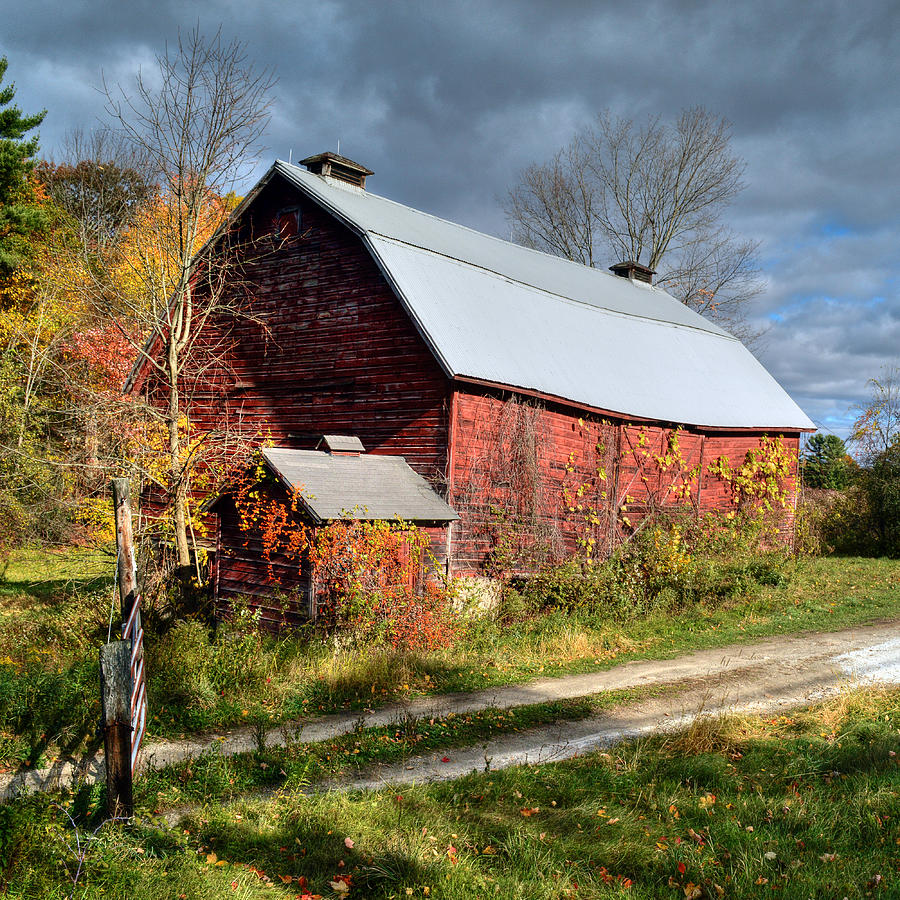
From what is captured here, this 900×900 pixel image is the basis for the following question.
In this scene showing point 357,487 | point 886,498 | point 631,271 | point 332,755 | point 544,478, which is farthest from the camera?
point 631,271

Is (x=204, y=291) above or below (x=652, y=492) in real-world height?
above

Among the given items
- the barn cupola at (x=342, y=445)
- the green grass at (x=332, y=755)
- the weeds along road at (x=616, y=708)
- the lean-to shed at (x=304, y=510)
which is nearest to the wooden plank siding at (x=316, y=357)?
the barn cupola at (x=342, y=445)

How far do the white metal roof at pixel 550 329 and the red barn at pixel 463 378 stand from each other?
0.06 metres

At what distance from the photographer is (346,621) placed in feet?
36.0

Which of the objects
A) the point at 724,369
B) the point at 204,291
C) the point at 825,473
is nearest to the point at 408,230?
the point at 204,291

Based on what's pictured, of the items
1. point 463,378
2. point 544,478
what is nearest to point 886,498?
point 544,478

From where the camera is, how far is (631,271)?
2783 centimetres

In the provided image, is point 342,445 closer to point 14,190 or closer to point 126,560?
point 126,560

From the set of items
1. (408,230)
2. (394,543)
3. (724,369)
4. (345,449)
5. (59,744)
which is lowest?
(59,744)

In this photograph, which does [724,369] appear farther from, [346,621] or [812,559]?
[346,621]

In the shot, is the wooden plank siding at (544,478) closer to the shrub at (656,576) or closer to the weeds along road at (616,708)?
the shrub at (656,576)

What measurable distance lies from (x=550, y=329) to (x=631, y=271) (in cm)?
Result: 1154

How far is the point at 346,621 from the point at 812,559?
591 inches

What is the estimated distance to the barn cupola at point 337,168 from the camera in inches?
716
